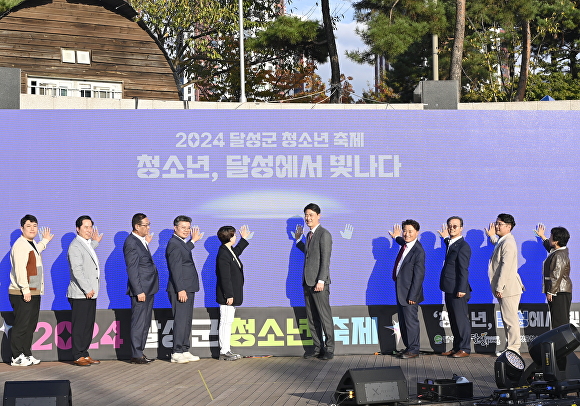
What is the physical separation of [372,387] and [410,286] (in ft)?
10.1

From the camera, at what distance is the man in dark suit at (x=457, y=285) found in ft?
30.9

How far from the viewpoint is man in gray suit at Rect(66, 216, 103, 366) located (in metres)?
9.25

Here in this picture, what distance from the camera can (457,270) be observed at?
373 inches

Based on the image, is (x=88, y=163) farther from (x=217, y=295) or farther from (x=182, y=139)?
A: (x=217, y=295)

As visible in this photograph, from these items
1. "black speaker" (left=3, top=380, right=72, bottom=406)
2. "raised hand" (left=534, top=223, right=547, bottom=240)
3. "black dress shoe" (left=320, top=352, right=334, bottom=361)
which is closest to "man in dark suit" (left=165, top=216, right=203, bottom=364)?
"black dress shoe" (left=320, top=352, right=334, bottom=361)

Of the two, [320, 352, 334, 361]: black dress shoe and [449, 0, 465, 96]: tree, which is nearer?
[320, 352, 334, 361]: black dress shoe

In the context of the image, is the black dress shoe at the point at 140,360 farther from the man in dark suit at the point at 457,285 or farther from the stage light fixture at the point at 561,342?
the stage light fixture at the point at 561,342

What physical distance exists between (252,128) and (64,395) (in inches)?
204

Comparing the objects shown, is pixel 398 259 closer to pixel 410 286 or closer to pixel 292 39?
pixel 410 286

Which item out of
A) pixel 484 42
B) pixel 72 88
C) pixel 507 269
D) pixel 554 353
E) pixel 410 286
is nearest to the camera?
pixel 554 353

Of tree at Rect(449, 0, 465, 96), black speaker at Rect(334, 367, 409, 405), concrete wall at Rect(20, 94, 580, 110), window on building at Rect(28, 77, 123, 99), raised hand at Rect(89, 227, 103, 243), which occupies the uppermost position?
tree at Rect(449, 0, 465, 96)

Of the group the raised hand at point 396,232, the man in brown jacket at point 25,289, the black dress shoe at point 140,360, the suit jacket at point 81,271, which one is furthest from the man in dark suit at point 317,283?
the man in brown jacket at point 25,289

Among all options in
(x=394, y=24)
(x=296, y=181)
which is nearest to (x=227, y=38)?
(x=394, y=24)

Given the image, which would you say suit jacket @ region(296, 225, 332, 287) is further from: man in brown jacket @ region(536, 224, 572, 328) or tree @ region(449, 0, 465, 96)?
tree @ region(449, 0, 465, 96)
